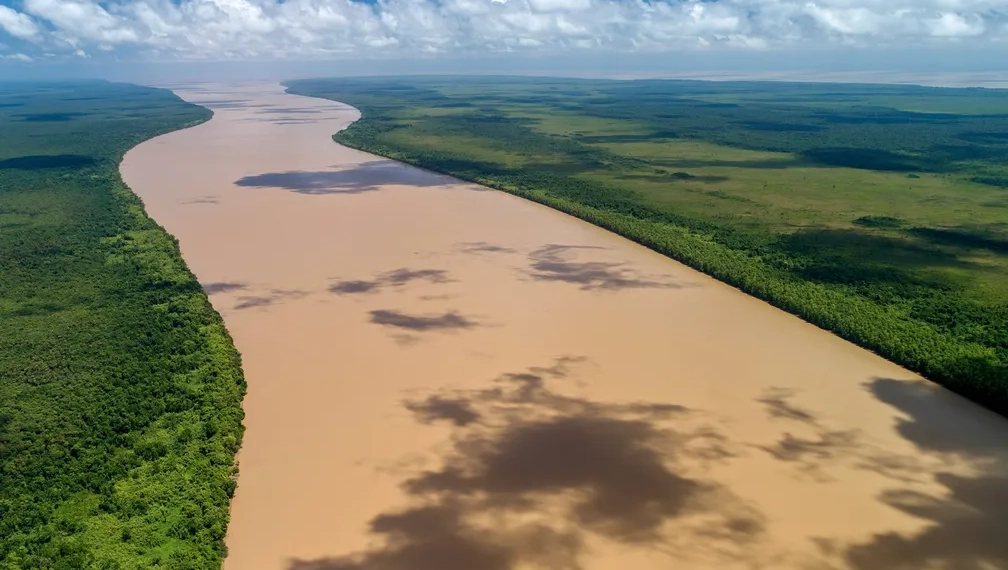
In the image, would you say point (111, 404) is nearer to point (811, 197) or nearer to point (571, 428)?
point (571, 428)

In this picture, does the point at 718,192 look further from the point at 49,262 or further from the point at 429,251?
the point at 49,262

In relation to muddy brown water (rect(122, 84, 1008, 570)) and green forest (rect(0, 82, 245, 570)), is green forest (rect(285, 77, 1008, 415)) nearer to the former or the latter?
muddy brown water (rect(122, 84, 1008, 570))

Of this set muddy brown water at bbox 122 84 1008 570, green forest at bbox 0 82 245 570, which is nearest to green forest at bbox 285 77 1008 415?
muddy brown water at bbox 122 84 1008 570

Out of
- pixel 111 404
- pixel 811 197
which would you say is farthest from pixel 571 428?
pixel 811 197

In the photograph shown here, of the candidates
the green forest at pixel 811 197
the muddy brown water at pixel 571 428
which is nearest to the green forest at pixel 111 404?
the muddy brown water at pixel 571 428

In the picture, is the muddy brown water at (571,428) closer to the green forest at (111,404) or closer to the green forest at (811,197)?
the green forest at (111,404)

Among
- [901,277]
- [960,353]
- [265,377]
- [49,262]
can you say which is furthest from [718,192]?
[49,262]

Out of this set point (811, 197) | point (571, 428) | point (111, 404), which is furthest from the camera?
point (811, 197)

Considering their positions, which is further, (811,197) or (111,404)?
(811,197)

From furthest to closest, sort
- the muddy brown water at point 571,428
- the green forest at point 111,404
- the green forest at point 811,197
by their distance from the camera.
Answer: the green forest at point 811,197 < the muddy brown water at point 571,428 < the green forest at point 111,404
